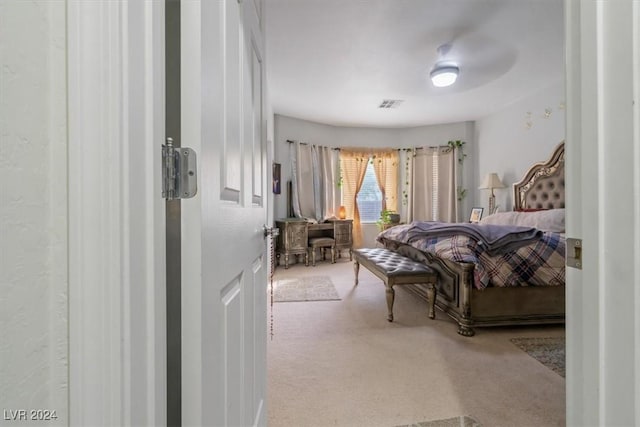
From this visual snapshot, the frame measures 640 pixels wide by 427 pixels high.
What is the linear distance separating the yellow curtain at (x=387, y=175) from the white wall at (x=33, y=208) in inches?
237

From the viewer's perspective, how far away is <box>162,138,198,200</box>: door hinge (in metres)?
0.52

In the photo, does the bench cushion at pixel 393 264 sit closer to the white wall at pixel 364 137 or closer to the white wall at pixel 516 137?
the white wall at pixel 364 137

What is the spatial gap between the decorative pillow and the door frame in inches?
162

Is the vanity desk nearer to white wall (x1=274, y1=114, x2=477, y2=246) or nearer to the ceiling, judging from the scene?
white wall (x1=274, y1=114, x2=477, y2=246)

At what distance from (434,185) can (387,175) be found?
3.15ft

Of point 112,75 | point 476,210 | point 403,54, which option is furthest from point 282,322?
point 476,210

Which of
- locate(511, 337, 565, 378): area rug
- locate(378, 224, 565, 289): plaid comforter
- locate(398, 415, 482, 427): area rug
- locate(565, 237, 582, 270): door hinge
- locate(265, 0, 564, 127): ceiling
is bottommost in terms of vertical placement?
locate(398, 415, 482, 427): area rug

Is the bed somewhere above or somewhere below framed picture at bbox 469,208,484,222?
below

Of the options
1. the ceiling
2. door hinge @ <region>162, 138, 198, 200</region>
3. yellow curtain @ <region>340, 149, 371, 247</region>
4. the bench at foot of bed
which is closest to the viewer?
door hinge @ <region>162, 138, 198, 200</region>

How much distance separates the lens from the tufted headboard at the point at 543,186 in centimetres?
387

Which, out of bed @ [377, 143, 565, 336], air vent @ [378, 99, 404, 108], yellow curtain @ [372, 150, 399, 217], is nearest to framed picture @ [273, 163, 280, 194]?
air vent @ [378, 99, 404, 108]

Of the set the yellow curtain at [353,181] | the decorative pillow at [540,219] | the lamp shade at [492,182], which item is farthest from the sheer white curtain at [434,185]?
the decorative pillow at [540,219]

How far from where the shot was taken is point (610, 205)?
571 mm

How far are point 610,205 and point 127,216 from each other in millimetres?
854
